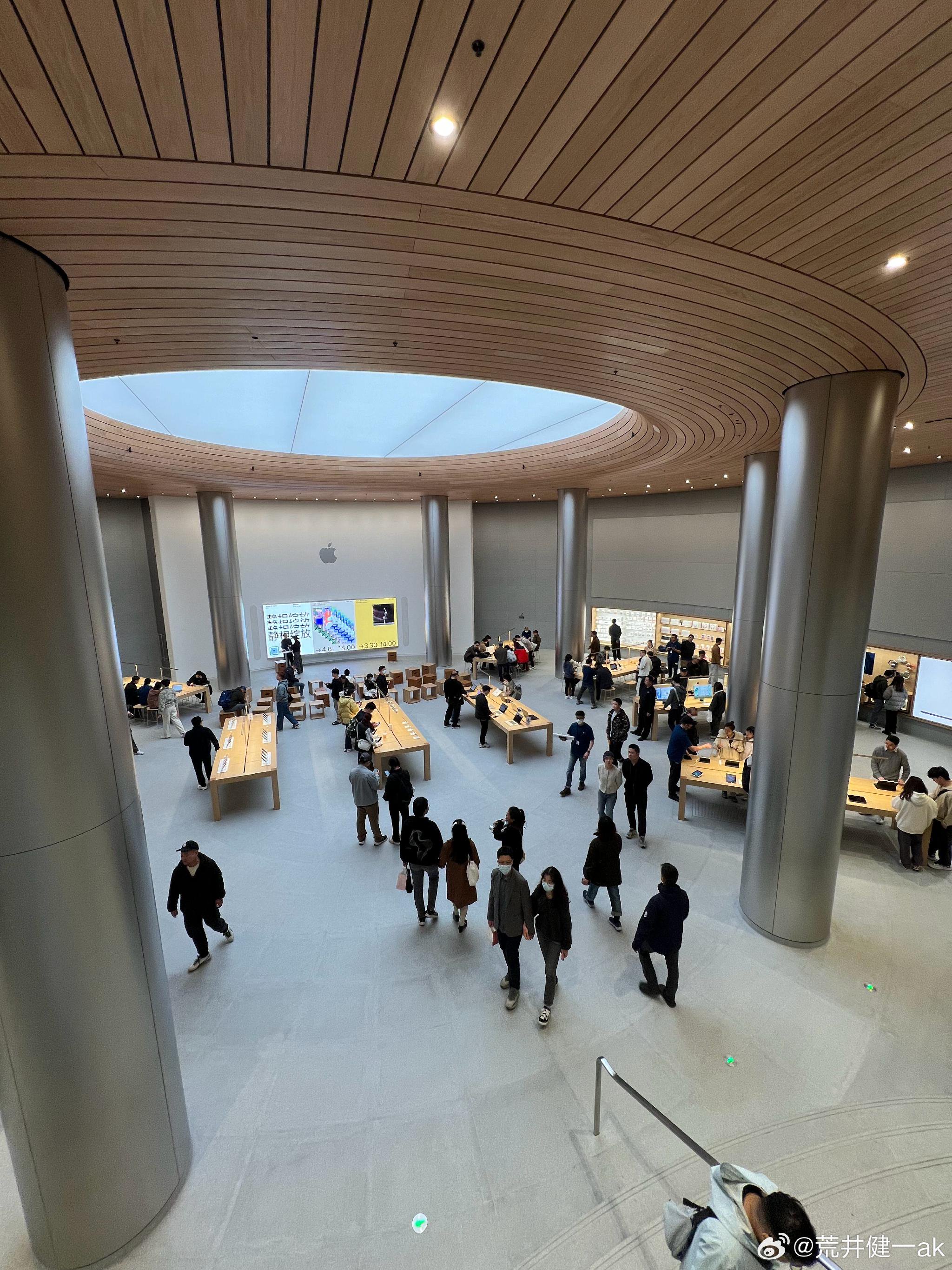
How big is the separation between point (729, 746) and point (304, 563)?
12.7 metres

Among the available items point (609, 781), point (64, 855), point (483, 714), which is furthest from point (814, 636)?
point (483, 714)

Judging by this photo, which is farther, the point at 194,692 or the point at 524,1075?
the point at 194,692

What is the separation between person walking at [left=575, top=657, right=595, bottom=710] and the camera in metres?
12.3

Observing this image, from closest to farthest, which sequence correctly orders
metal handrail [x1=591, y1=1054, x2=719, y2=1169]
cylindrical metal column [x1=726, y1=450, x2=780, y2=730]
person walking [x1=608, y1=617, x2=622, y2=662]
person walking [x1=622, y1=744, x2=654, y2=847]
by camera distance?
metal handrail [x1=591, y1=1054, x2=719, y2=1169]
person walking [x1=622, y1=744, x2=654, y2=847]
cylindrical metal column [x1=726, y1=450, x2=780, y2=730]
person walking [x1=608, y1=617, x2=622, y2=662]

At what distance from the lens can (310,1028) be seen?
13.4 feet

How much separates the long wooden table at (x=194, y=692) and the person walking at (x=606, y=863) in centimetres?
973

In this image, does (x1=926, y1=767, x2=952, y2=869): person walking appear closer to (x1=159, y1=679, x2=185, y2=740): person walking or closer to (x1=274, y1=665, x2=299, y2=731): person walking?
(x1=274, y1=665, x2=299, y2=731): person walking

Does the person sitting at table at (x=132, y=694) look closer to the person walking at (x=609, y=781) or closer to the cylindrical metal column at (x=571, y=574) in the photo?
the person walking at (x=609, y=781)

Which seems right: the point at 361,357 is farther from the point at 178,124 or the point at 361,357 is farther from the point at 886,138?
the point at 886,138

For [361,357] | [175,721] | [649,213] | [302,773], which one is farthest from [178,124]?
[175,721]

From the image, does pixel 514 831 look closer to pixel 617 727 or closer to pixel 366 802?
pixel 366 802

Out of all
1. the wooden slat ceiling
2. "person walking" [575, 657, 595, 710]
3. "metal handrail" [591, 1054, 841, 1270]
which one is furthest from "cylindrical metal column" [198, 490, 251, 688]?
"metal handrail" [591, 1054, 841, 1270]

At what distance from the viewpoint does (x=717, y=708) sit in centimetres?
984

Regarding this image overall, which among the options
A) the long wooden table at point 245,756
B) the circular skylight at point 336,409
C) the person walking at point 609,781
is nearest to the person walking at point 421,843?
the person walking at point 609,781
